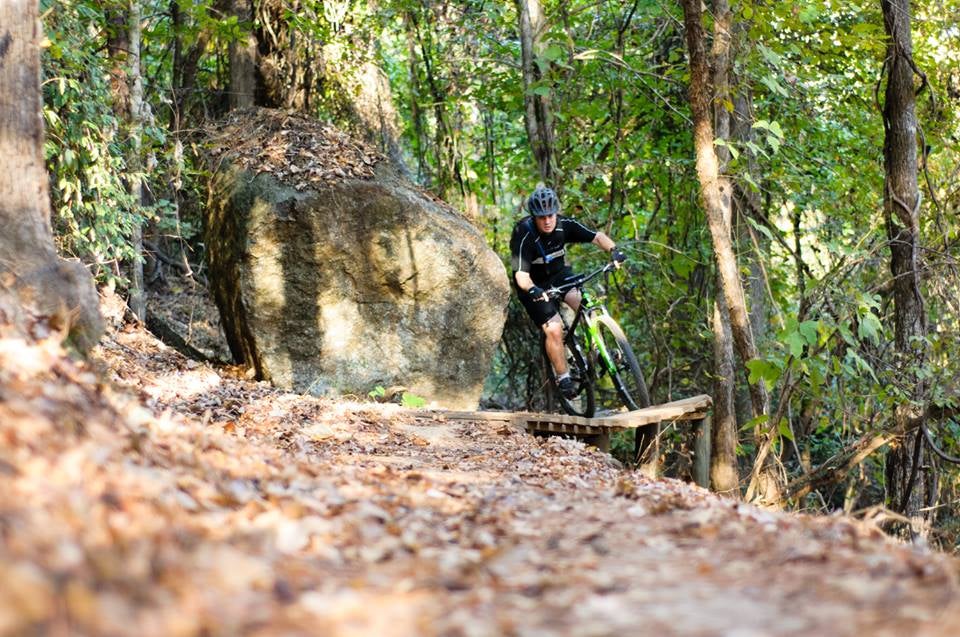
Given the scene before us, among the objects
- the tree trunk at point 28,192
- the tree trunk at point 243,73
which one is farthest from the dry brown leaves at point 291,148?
the tree trunk at point 28,192

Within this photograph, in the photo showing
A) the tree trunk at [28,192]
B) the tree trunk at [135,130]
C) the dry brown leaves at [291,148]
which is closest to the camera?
the tree trunk at [28,192]

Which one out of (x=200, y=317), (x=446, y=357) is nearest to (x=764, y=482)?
(x=446, y=357)

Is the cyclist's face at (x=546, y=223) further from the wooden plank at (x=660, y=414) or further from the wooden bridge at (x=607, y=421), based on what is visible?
the wooden plank at (x=660, y=414)

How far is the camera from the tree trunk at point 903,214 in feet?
30.5

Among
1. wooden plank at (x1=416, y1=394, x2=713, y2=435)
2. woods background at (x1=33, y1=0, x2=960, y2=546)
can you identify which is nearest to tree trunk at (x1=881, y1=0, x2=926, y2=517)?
woods background at (x1=33, y1=0, x2=960, y2=546)

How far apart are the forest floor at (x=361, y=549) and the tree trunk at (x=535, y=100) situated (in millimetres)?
7539

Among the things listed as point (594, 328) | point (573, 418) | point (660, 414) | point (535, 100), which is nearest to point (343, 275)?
point (594, 328)

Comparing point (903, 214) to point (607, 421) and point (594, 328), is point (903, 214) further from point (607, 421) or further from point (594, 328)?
point (607, 421)

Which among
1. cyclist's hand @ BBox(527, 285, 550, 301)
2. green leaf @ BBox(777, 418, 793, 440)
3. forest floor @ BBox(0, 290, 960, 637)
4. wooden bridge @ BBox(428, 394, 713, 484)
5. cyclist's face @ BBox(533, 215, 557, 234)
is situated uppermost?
cyclist's face @ BBox(533, 215, 557, 234)

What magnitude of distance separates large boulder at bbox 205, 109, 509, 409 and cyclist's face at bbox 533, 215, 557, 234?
188 cm

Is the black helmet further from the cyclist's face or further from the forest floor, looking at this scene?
the forest floor

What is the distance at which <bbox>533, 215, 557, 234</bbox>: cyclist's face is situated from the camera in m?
9.04

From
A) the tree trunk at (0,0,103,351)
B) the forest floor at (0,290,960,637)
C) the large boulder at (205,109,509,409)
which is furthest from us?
the large boulder at (205,109,509,409)

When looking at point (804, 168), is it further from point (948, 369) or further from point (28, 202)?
point (28, 202)
